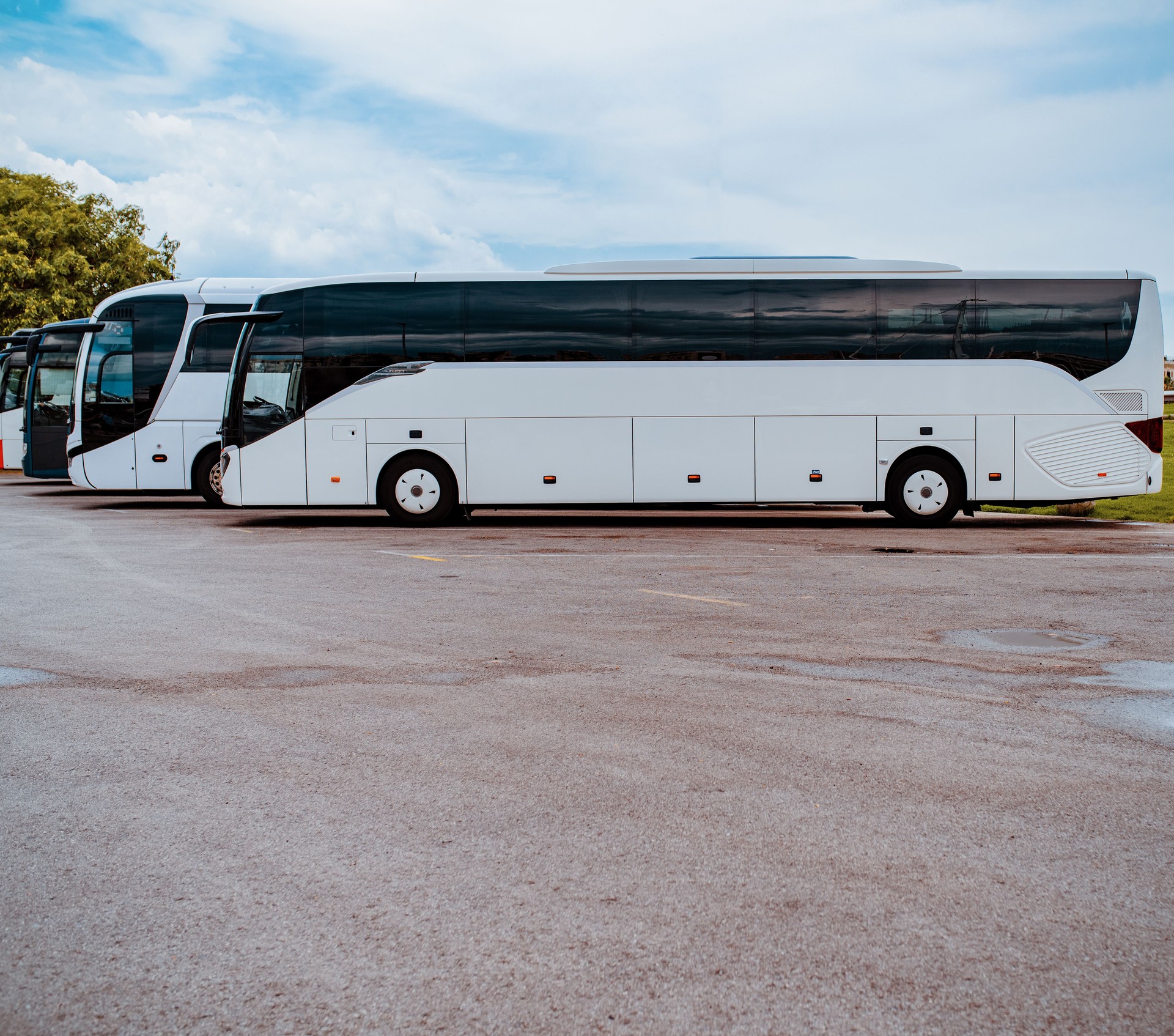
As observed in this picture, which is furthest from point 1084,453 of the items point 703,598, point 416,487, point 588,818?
point 588,818

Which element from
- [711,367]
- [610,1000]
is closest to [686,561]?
[711,367]

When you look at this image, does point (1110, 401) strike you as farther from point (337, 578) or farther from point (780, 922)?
point (780, 922)

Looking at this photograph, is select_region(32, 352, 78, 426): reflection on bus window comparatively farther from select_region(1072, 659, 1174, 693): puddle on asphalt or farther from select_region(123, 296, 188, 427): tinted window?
select_region(1072, 659, 1174, 693): puddle on asphalt

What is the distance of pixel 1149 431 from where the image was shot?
15.9 meters

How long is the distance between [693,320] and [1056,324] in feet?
17.1

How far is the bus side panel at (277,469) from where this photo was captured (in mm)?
16531

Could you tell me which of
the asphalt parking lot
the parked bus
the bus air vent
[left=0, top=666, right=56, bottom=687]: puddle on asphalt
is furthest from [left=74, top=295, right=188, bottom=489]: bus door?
the bus air vent

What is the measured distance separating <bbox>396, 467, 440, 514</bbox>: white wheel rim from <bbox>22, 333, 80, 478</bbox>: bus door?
1119 centimetres

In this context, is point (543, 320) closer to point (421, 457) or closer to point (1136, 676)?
point (421, 457)

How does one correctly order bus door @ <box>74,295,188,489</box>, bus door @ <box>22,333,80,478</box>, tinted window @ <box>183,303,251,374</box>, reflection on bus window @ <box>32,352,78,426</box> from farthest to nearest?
bus door @ <box>22,333,80,478</box> → reflection on bus window @ <box>32,352,78,426</box> → bus door @ <box>74,295,188,489</box> → tinted window @ <box>183,303,251,374</box>

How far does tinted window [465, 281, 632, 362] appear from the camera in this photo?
16.4 meters

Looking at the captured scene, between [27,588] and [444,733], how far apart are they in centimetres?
654

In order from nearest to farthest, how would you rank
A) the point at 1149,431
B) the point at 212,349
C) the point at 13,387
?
the point at 1149,431 → the point at 212,349 → the point at 13,387

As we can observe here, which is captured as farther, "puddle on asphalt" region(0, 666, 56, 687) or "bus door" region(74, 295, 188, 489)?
"bus door" region(74, 295, 188, 489)
